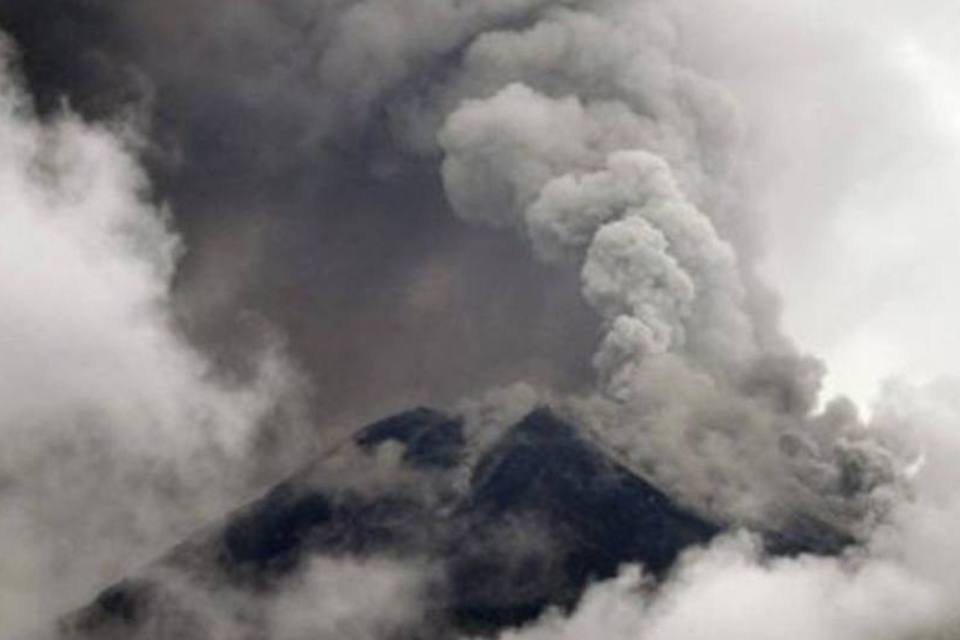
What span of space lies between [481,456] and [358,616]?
1306 cm

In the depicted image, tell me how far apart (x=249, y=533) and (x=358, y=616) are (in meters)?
10.2

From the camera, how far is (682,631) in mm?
98250

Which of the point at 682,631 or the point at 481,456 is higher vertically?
the point at 481,456

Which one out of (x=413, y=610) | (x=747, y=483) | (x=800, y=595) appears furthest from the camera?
(x=800, y=595)

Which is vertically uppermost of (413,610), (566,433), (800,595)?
(566,433)

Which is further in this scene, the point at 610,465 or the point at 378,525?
the point at 378,525

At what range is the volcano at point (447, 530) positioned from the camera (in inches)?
3418

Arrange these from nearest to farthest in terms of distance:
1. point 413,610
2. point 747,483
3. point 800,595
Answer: point 747,483
point 413,610
point 800,595

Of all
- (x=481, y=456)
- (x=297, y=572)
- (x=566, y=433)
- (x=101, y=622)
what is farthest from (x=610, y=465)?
(x=101, y=622)

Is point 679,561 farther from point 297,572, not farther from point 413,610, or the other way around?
point 297,572

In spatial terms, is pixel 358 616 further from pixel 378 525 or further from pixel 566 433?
pixel 566 433

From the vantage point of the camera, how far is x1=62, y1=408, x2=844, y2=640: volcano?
86.8m

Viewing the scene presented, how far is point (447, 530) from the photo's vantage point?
91.8 m

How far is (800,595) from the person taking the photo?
306 feet
